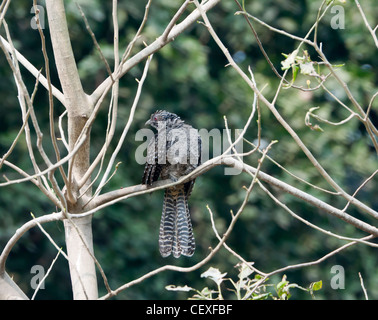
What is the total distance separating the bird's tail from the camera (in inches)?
138

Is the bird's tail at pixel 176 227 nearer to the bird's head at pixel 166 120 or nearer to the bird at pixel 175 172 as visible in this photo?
the bird at pixel 175 172

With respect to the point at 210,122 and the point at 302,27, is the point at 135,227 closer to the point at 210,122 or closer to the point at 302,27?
the point at 210,122

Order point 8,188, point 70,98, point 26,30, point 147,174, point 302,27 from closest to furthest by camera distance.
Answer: point 70,98 → point 147,174 → point 8,188 → point 26,30 → point 302,27

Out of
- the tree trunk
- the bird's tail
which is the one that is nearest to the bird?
the bird's tail

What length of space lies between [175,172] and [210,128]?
3254mm

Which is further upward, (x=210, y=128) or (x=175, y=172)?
(x=210, y=128)

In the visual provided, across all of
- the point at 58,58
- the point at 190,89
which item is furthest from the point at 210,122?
the point at 58,58

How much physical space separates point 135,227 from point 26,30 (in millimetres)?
2423

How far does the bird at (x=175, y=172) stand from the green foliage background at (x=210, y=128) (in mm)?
2276

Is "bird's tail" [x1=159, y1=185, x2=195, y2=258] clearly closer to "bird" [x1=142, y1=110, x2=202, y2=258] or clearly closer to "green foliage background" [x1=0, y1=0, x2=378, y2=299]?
"bird" [x1=142, y1=110, x2=202, y2=258]

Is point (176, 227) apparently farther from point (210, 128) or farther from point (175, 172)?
point (210, 128)

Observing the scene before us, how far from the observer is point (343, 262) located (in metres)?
7.92

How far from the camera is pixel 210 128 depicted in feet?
22.8

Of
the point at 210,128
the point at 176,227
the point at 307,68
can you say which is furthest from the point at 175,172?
the point at 210,128
